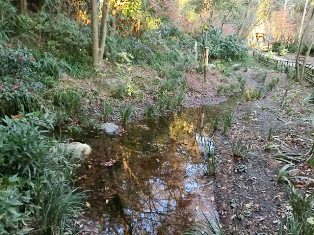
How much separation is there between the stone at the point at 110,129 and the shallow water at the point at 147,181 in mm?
213

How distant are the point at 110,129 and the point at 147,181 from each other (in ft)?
→ 8.53

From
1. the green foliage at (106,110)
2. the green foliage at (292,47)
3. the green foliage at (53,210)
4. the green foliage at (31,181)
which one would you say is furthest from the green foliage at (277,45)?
the green foliage at (53,210)

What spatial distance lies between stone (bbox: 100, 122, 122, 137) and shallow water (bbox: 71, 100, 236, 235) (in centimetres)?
21

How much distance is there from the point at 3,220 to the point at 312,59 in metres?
31.4

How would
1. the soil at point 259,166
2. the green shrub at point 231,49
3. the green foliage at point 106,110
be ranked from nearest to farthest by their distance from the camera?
the soil at point 259,166
the green foliage at point 106,110
the green shrub at point 231,49

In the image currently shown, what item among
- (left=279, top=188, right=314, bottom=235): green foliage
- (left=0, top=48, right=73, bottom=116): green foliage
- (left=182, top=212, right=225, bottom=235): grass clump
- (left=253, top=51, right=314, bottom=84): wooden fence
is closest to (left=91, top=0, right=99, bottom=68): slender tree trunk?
(left=0, top=48, right=73, bottom=116): green foliage

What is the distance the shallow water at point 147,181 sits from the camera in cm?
388

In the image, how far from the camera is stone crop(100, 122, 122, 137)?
701cm

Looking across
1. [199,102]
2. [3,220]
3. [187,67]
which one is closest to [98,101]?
[199,102]

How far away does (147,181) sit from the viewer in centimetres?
491

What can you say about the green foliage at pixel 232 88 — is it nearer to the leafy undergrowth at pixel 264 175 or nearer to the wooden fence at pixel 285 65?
the wooden fence at pixel 285 65

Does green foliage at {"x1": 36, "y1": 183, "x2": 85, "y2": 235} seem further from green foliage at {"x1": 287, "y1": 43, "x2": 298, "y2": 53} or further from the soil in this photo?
green foliage at {"x1": 287, "y1": 43, "x2": 298, "y2": 53}

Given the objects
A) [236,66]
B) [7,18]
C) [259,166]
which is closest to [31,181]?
[259,166]

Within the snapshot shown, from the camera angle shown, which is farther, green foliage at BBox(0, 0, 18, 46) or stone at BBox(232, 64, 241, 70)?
stone at BBox(232, 64, 241, 70)
